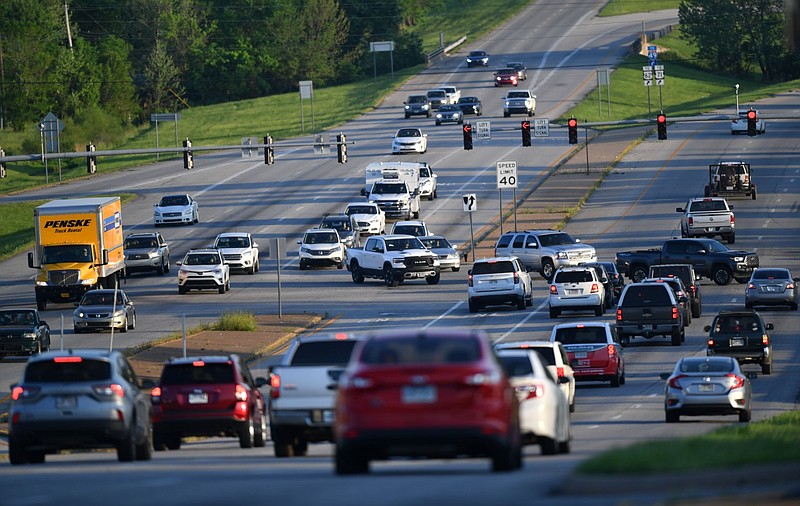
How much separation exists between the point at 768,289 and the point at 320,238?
20.6m

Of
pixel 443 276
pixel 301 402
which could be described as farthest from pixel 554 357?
pixel 443 276

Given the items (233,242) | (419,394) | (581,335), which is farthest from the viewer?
(233,242)

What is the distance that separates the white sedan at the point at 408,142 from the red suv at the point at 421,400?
7448cm

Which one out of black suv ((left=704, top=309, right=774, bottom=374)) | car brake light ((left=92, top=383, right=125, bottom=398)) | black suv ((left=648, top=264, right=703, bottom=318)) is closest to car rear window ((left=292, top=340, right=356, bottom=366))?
car brake light ((left=92, top=383, right=125, bottom=398))

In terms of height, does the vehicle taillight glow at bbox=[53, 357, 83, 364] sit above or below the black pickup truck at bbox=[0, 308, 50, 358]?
above

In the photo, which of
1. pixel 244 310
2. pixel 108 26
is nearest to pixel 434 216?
pixel 244 310

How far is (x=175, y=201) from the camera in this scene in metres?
74.7

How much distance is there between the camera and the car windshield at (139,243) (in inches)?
2441

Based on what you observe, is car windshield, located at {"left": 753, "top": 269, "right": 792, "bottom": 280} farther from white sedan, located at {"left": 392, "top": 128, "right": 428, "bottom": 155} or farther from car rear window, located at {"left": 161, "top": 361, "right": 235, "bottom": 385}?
white sedan, located at {"left": 392, "top": 128, "right": 428, "bottom": 155}

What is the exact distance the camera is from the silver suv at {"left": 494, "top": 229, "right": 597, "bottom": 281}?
5619cm

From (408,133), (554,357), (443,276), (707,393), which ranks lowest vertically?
(443,276)

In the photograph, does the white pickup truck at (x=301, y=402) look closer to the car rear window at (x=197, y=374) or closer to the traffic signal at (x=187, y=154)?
the car rear window at (x=197, y=374)

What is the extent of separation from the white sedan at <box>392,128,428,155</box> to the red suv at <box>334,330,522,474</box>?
74484 mm

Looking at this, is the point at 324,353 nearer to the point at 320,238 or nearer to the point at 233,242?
the point at 233,242
